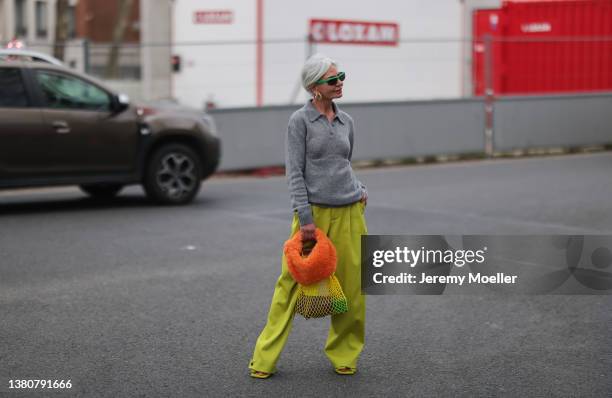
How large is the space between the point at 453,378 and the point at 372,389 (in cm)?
48

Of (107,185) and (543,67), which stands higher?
(543,67)

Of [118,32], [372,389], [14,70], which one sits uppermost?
[118,32]

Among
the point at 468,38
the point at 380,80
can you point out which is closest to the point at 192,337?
the point at 380,80

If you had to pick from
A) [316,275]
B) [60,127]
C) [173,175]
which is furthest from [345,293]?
[173,175]

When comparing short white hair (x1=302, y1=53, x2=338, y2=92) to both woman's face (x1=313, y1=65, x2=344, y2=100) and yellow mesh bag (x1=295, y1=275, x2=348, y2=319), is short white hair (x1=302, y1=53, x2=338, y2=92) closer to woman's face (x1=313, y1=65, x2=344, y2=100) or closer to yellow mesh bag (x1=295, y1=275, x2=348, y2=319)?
woman's face (x1=313, y1=65, x2=344, y2=100)

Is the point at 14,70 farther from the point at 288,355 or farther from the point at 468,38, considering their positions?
the point at 468,38

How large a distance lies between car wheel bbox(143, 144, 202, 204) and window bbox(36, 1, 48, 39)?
3344 cm

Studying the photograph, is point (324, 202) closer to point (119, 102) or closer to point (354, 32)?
point (119, 102)

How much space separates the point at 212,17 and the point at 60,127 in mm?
7762

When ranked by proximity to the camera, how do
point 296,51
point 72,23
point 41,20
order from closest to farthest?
point 296,51 → point 41,20 → point 72,23

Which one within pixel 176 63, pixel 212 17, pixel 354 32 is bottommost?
pixel 176 63

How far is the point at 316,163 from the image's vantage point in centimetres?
536

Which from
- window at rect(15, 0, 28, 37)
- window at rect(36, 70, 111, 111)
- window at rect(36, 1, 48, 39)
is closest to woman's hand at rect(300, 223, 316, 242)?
window at rect(36, 70, 111, 111)

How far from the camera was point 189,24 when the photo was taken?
19.2 metres
